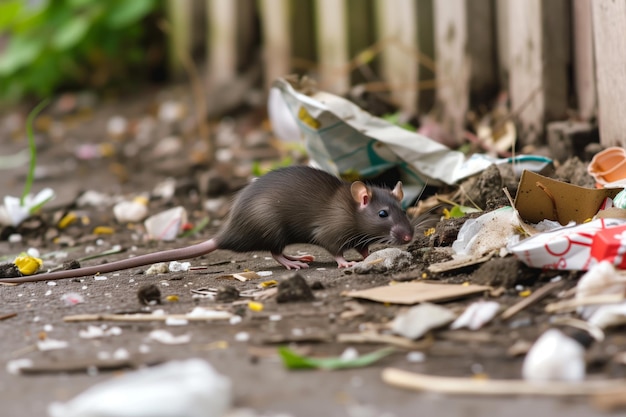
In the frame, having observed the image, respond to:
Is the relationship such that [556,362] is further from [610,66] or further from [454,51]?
[454,51]

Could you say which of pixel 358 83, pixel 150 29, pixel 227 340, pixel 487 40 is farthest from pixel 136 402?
pixel 150 29

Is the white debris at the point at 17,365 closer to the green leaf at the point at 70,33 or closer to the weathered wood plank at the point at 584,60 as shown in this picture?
the weathered wood plank at the point at 584,60

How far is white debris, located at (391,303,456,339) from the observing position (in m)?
2.87

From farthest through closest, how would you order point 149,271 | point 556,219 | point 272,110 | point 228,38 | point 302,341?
point 228,38 → point 272,110 → point 149,271 → point 556,219 → point 302,341

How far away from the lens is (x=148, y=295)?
139 inches

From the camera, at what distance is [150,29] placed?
1052 cm

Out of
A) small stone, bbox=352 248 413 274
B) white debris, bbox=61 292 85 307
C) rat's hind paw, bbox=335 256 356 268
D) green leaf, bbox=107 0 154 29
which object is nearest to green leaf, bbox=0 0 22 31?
green leaf, bbox=107 0 154 29

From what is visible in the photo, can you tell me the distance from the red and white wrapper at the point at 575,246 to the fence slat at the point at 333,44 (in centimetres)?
395

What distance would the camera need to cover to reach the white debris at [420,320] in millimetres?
2869

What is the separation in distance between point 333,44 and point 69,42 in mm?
3229

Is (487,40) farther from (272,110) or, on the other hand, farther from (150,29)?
(150,29)

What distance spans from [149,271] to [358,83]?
3.46 m

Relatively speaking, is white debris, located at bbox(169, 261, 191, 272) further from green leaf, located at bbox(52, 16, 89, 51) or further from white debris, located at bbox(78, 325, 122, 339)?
green leaf, located at bbox(52, 16, 89, 51)

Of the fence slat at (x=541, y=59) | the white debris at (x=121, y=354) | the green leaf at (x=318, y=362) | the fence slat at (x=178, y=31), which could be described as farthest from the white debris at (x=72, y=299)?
the fence slat at (x=178, y=31)
